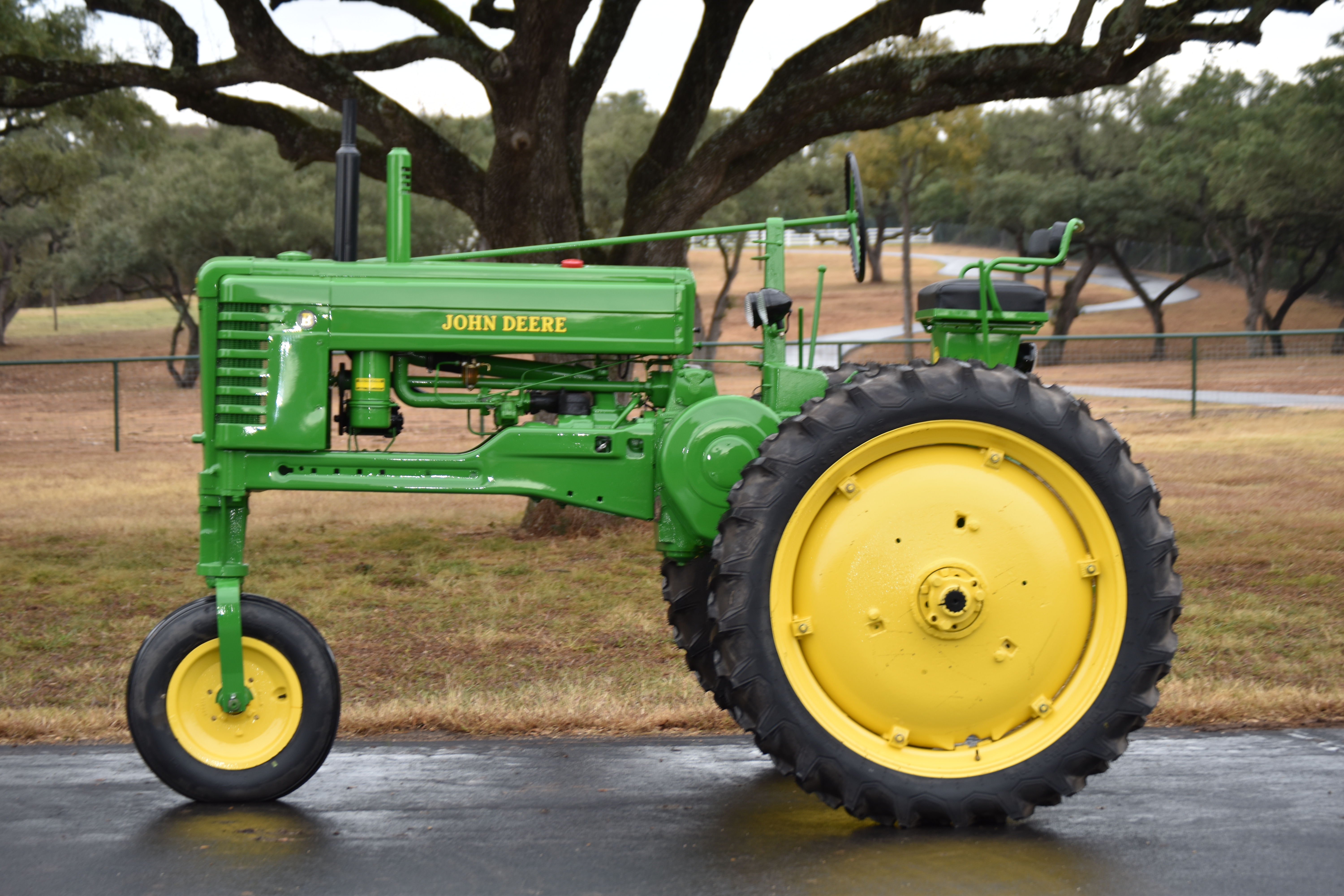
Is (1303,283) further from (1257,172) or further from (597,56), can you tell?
(597,56)

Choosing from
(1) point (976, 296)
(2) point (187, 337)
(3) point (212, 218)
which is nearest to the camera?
(1) point (976, 296)

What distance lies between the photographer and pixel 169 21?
28.6ft

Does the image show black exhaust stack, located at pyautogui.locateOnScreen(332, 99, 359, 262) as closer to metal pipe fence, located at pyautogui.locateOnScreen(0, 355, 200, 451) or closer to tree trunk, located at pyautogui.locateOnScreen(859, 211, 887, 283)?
metal pipe fence, located at pyautogui.locateOnScreen(0, 355, 200, 451)

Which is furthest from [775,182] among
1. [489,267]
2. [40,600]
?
[489,267]

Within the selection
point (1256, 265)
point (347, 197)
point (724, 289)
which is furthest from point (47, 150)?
point (1256, 265)

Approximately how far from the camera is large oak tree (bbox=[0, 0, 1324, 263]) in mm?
8523

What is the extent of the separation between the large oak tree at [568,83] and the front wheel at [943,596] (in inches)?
223

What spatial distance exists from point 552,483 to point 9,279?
45.0 meters

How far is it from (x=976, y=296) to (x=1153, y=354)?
75.9 ft

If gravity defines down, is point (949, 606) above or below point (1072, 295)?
below

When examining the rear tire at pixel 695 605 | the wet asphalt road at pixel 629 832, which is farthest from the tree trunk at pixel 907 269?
the wet asphalt road at pixel 629 832

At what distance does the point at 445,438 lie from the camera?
50.5 feet

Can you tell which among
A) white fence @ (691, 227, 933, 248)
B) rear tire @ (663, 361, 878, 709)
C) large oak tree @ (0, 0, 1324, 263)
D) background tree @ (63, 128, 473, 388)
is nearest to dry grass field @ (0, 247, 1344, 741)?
rear tire @ (663, 361, 878, 709)

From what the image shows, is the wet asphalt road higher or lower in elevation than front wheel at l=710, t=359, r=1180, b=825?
lower
